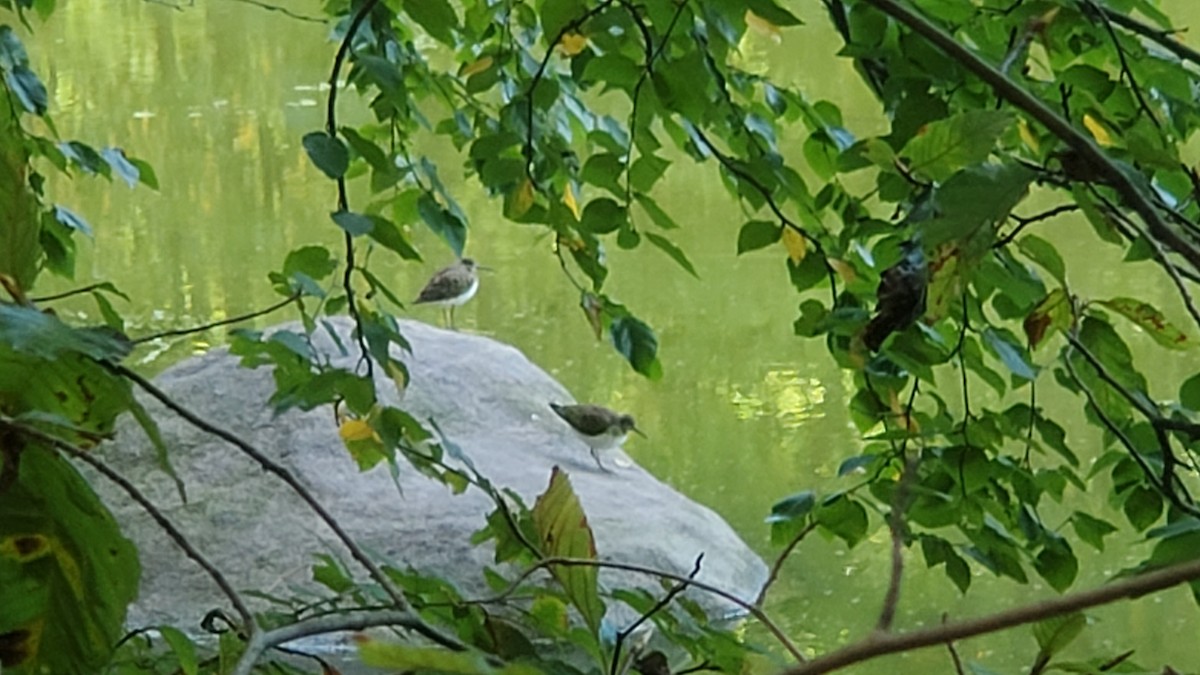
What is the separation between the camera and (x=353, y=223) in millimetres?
674

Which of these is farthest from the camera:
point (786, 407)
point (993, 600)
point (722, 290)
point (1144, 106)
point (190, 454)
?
point (722, 290)

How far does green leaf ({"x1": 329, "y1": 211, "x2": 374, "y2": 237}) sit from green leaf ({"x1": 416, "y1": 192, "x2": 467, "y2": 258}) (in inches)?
6.1

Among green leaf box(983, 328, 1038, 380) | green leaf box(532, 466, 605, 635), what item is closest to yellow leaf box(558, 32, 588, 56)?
green leaf box(983, 328, 1038, 380)

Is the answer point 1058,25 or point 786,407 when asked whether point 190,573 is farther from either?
point 1058,25

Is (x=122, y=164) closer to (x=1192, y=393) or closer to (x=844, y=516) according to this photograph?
(x=844, y=516)

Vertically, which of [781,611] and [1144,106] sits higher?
[1144,106]

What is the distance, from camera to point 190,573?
182cm

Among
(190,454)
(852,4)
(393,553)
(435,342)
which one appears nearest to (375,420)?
(852,4)

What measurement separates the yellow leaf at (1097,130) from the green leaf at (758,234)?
0.17 m

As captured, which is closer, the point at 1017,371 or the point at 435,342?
the point at 1017,371

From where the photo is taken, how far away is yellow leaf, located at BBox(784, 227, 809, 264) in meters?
0.78

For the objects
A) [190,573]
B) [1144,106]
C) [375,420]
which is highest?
[1144,106]

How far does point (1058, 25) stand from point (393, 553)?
1305mm

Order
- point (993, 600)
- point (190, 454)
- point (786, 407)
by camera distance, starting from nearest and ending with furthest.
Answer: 1. point (993, 600)
2. point (190, 454)
3. point (786, 407)
